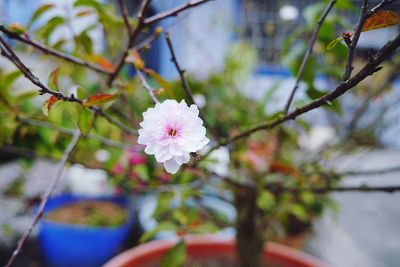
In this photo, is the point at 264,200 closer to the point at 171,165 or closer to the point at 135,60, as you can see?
the point at 135,60

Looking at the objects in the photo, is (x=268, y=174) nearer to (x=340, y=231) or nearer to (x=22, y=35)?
(x=22, y=35)

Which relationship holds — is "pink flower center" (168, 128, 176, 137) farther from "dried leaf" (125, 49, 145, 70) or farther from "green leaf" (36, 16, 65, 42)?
"green leaf" (36, 16, 65, 42)

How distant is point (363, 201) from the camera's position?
231cm

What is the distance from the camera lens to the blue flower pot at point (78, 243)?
1322 mm

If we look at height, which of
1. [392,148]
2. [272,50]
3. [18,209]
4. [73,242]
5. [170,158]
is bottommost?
[170,158]

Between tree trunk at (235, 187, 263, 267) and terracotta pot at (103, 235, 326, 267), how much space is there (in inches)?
8.1

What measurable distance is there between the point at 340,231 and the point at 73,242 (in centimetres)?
125

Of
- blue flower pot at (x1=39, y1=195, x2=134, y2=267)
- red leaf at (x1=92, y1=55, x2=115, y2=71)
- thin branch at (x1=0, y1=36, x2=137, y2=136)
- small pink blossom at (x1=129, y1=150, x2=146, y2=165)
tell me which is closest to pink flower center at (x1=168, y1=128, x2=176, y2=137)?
thin branch at (x1=0, y1=36, x2=137, y2=136)

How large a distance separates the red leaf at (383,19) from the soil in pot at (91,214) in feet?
4.32

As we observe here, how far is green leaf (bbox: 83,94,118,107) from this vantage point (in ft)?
1.35

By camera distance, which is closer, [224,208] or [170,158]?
[170,158]

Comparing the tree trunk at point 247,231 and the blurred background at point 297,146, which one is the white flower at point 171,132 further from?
the tree trunk at point 247,231

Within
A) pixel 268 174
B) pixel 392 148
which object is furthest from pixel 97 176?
pixel 392 148

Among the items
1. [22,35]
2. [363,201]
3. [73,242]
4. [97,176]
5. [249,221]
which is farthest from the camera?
[363,201]
